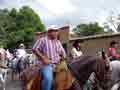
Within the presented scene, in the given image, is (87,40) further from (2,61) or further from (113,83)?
(113,83)

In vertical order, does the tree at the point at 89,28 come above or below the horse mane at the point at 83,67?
below

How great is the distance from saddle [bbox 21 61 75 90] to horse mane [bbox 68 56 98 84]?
0.54ft

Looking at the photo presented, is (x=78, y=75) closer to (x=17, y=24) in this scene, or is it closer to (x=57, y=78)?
(x=57, y=78)

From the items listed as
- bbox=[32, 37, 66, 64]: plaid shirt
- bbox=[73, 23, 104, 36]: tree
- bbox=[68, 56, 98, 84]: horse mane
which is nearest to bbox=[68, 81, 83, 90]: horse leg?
bbox=[68, 56, 98, 84]: horse mane

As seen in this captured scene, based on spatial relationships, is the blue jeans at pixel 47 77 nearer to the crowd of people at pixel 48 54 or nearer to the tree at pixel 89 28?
the crowd of people at pixel 48 54

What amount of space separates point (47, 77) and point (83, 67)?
0.80 metres

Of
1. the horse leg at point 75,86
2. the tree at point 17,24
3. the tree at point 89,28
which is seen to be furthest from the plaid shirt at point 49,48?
the tree at point 89,28

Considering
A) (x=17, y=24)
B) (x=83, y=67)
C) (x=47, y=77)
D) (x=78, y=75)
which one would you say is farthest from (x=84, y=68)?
(x=17, y=24)

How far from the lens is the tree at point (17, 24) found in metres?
77.7

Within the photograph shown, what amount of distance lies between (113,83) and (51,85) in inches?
64.0

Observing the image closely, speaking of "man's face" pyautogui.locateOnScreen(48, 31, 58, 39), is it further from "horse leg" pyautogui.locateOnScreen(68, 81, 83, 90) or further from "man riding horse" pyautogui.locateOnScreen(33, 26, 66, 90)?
"horse leg" pyautogui.locateOnScreen(68, 81, 83, 90)

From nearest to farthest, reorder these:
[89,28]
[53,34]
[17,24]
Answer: [53,34], [17,24], [89,28]

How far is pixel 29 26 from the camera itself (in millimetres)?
80812

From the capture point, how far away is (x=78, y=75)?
28.7ft
